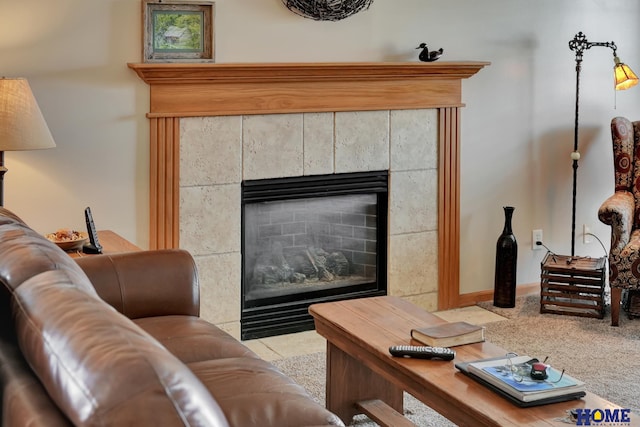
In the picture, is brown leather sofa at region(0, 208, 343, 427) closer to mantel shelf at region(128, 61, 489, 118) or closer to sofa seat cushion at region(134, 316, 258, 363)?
sofa seat cushion at region(134, 316, 258, 363)

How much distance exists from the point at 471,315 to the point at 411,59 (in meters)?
1.42

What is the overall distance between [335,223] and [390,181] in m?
0.37

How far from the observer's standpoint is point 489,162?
16.8 feet

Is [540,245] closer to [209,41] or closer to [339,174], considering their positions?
[339,174]

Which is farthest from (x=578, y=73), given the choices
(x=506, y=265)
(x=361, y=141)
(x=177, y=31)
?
(x=177, y=31)

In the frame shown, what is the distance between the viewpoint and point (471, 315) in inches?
195

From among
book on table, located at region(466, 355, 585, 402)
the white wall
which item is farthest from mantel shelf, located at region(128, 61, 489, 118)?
book on table, located at region(466, 355, 585, 402)

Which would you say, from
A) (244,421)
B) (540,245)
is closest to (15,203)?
(244,421)

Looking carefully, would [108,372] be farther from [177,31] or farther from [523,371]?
[177,31]

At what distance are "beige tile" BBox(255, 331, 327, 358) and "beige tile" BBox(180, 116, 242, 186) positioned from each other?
817 millimetres

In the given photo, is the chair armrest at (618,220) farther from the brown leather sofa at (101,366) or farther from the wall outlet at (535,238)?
the brown leather sofa at (101,366)

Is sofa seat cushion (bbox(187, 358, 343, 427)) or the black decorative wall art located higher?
the black decorative wall art

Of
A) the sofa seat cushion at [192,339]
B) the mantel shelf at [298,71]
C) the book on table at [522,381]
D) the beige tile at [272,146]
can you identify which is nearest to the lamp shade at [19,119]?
the mantel shelf at [298,71]

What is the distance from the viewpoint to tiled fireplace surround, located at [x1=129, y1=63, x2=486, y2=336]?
4.25 m
